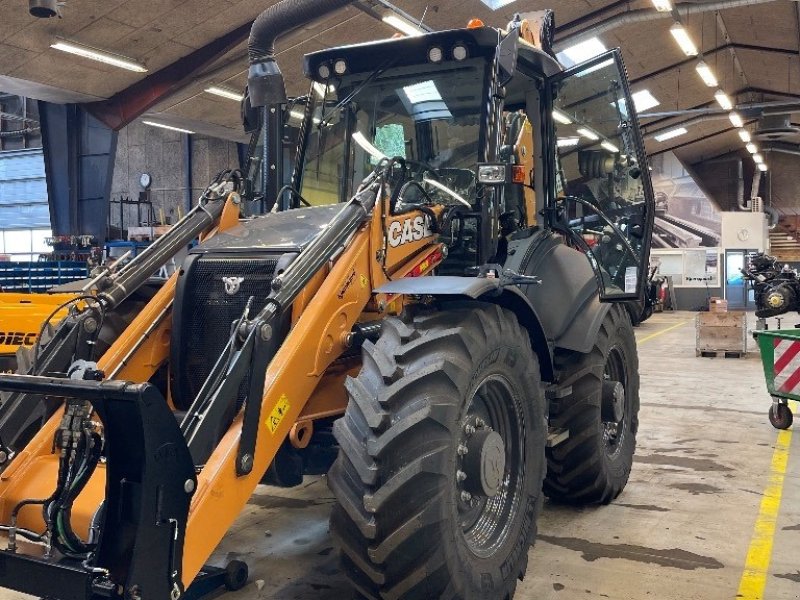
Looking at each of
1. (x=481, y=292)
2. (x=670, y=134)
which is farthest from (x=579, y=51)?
(x=481, y=292)

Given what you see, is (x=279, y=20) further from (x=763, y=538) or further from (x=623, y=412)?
(x=763, y=538)

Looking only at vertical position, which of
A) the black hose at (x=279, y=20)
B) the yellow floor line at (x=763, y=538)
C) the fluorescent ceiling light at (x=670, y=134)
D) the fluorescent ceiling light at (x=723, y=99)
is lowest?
the yellow floor line at (x=763, y=538)

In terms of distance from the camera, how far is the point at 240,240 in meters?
3.84

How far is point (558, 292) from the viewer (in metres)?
4.86

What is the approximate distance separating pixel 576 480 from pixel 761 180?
1452 inches

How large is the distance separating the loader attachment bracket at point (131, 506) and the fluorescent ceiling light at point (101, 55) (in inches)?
548

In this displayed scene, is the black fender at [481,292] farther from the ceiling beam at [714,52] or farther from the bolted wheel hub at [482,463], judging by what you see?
the ceiling beam at [714,52]

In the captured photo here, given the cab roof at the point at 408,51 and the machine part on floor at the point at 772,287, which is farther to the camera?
the machine part on floor at the point at 772,287

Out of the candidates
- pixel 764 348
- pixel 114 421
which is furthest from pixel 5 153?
pixel 114 421

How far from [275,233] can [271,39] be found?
6.29ft

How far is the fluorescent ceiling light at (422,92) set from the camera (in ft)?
14.5

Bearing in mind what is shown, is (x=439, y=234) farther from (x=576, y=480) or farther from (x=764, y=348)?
(x=764, y=348)

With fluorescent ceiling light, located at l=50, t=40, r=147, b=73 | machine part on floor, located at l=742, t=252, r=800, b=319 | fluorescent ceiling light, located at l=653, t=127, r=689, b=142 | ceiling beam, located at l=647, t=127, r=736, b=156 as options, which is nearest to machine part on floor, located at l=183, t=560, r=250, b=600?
machine part on floor, located at l=742, t=252, r=800, b=319

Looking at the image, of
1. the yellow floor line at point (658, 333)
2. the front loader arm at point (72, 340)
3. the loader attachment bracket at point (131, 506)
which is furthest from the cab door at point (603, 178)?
the yellow floor line at point (658, 333)
